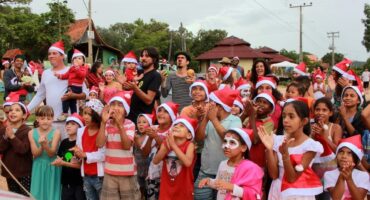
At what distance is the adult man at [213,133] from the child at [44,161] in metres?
1.78

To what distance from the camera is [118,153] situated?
470 cm

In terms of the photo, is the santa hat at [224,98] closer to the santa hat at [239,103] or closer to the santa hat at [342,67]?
the santa hat at [239,103]

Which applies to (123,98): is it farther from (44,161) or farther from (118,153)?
(44,161)

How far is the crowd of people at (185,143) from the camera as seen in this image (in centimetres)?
388

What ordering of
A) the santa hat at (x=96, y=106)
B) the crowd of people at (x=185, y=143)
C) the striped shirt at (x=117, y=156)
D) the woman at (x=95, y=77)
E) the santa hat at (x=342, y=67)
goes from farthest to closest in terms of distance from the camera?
1. the woman at (x=95, y=77)
2. the santa hat at (x=342, y=67)
3. the santa hat at (x=96, y=106)
4. the striped shirt at (x=117, y=156)
5. the crowd of people at (x=185, y=143)

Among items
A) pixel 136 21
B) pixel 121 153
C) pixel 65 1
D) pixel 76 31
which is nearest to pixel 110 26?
pixel 136 21

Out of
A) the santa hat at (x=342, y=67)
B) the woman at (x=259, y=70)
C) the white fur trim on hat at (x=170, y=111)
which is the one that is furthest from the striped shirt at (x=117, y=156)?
the santa hat at (x=342, y=67)

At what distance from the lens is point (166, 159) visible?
14.9ft

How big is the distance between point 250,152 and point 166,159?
Answer: 91 centimetres

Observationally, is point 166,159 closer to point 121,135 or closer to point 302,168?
point 121,135

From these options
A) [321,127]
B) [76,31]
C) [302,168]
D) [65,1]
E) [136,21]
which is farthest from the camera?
[136,21]

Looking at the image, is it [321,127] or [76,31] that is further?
[76,31]

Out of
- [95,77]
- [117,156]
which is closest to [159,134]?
[117,156]

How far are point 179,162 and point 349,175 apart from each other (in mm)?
1691
